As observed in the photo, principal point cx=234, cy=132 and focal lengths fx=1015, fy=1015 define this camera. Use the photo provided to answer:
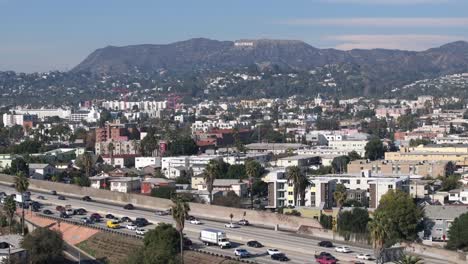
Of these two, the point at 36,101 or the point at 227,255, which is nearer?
the point at 227,255

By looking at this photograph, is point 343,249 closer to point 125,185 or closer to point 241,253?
Result: point 241,253

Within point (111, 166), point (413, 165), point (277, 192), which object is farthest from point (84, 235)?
point (111, 166)

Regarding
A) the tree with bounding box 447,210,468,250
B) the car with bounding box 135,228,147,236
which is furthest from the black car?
the tree with bounding box 447,210,468,250

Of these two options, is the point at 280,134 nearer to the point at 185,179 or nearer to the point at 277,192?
the point at 185,179

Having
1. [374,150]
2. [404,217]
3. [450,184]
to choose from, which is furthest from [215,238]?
[374,150]

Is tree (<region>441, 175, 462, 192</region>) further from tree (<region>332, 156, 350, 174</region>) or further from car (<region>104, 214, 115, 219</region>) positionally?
car (<region>104, 214, 115, 219</region>)

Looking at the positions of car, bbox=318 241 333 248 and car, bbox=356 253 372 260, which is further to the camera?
car, bbox=318 241 333 248
